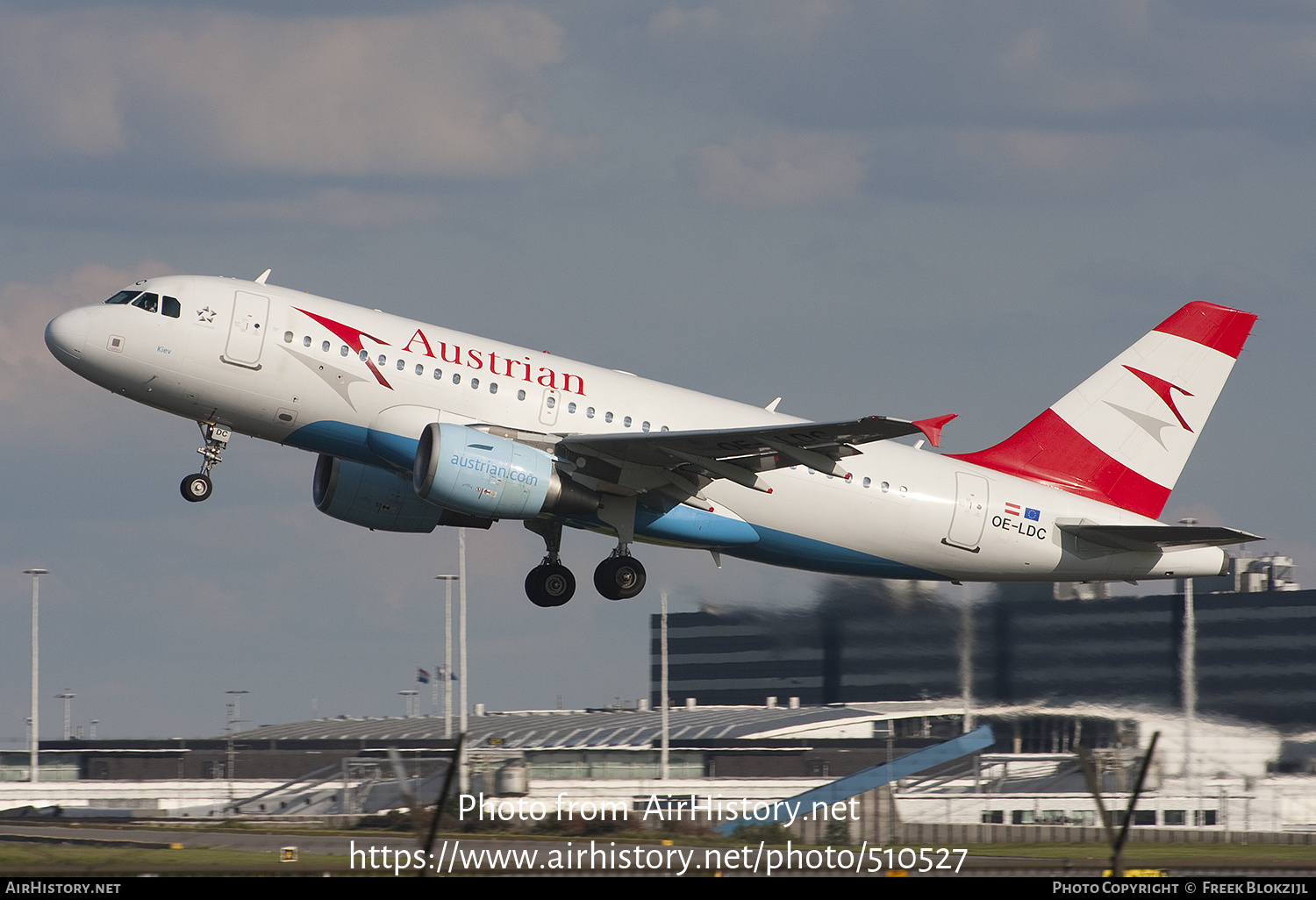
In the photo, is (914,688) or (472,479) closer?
(472,479)

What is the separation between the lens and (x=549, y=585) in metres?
34.2

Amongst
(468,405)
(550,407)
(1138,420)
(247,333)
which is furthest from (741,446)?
(1138,420)

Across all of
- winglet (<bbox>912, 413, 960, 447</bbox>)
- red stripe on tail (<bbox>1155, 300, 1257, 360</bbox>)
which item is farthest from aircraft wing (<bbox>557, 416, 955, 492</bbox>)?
red stripe on tail (<bbox>1155, 300, 1257, 360</bbox>)

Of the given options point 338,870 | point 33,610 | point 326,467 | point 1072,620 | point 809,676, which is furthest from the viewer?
point 33,610

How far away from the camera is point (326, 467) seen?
34406mm

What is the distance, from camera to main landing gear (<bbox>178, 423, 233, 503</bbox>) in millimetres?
31250

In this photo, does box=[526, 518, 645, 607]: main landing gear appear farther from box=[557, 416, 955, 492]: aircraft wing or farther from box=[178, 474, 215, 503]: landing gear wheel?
box=[178, 474, 215, 503]: landing gear wheel

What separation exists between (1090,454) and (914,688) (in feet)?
27.5

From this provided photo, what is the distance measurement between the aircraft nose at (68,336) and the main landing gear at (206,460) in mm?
2595

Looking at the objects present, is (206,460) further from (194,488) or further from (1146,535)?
(1146,535)

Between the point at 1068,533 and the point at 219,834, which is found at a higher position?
the point at 1068,533
